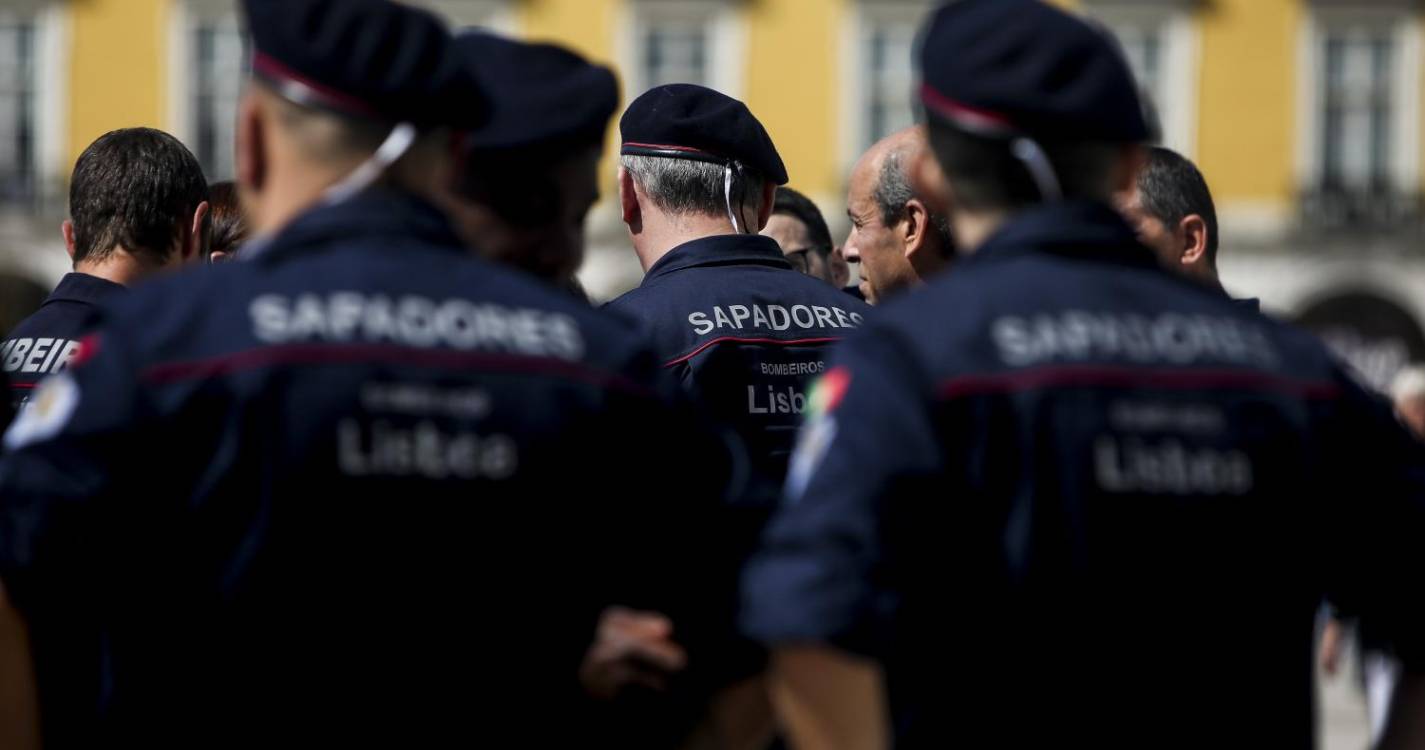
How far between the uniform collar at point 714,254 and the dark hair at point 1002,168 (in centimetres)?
167

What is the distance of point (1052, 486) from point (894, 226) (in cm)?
210

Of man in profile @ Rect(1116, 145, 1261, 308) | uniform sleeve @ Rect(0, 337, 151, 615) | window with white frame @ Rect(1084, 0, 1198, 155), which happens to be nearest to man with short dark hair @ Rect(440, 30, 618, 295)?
uniform sleeve @ Rect(0, 337, 151, 615)

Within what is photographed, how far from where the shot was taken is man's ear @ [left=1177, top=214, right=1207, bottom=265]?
467 cm

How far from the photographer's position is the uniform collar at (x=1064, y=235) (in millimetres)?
2434

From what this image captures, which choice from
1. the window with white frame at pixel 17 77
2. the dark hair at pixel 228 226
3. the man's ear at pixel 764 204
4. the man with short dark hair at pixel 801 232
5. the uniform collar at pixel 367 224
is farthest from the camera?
the window with white frame at pixel 17 77

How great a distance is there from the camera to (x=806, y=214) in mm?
6145

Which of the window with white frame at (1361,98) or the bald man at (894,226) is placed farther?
the window with white frame at (1361,98)

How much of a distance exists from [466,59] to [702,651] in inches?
29.8

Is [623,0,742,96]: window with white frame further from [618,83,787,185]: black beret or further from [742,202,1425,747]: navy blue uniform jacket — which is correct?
[742,202,1425,747]: navy blue uniform jacket

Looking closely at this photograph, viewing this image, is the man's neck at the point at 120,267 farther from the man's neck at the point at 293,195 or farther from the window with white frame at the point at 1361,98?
the window with white frame at the point at 1361,98

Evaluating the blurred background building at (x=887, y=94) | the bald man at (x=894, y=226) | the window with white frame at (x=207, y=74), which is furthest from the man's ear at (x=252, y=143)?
the window with white frame at (x=207, y=74)

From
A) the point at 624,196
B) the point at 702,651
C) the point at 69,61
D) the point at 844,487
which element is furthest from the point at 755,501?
the point at 69,61

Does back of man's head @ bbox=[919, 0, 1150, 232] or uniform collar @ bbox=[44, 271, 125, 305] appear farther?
uniform collar @ bbox=[44, 271, 125, 305]

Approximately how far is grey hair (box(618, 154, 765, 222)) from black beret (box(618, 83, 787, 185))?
0.02 metres
